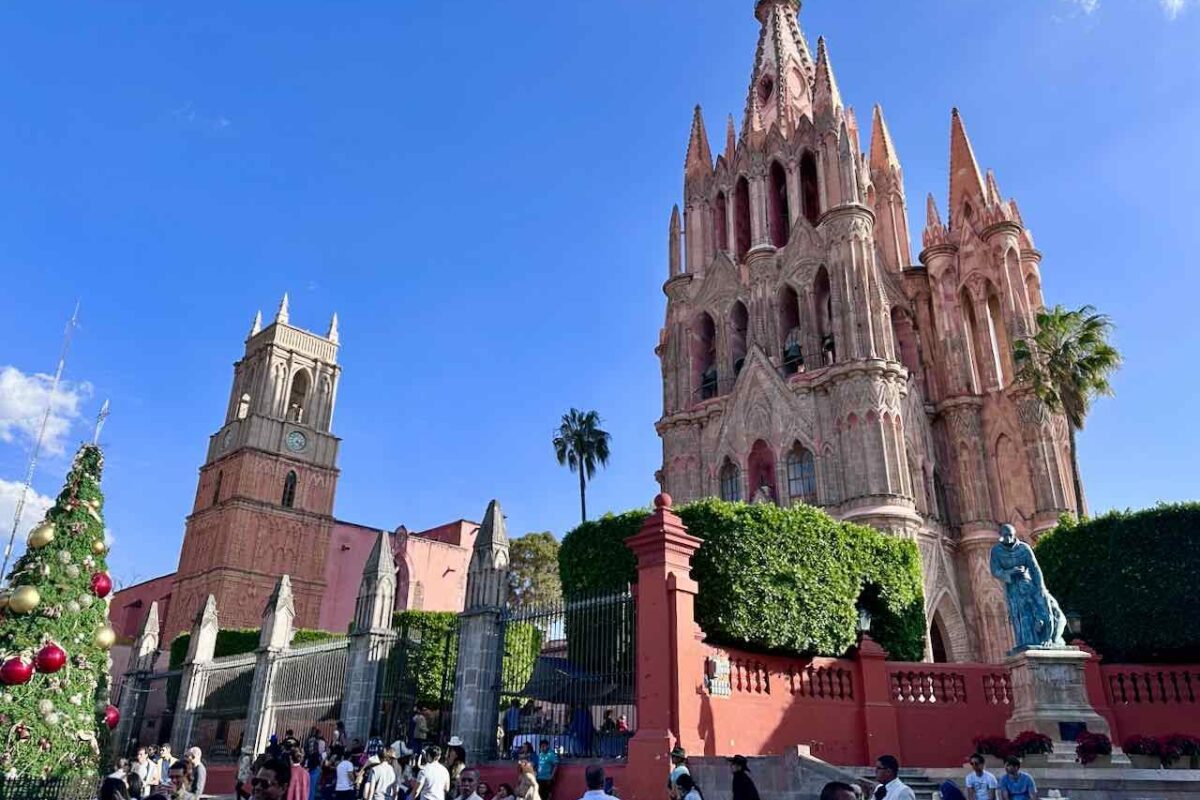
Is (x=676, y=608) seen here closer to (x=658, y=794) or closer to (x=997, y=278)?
(x=658, y=794)

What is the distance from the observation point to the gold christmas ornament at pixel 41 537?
40.1 ft

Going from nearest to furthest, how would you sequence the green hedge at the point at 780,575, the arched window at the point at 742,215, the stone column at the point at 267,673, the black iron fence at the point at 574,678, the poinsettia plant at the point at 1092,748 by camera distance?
the poinsettia plant at the point at 1092,748 < the black iron fence at the point at 574,678 < the green hedge at the point at 780,575 < the stone column at the point at 267,673 < the arched window at the point at 742,215

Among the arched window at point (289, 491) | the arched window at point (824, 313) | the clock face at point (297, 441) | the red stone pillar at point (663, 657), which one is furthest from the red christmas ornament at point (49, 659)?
the clock face at point (297, 441)

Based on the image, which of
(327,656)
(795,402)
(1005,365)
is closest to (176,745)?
(327,656)

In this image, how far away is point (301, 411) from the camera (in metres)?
56.1

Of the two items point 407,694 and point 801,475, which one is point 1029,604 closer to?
point 407,694

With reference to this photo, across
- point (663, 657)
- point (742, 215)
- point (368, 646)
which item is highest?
point (742, 215)

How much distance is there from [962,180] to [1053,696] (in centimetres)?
2551

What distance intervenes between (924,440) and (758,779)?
20938mm

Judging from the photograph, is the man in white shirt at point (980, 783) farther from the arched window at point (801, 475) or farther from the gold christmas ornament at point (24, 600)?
the arched window at point (801, 475)

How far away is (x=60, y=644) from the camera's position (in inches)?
468

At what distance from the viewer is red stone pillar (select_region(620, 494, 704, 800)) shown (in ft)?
41.2

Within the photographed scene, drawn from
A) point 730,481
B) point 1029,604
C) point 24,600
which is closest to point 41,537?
point 24,600

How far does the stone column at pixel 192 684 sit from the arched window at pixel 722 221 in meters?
24.0
